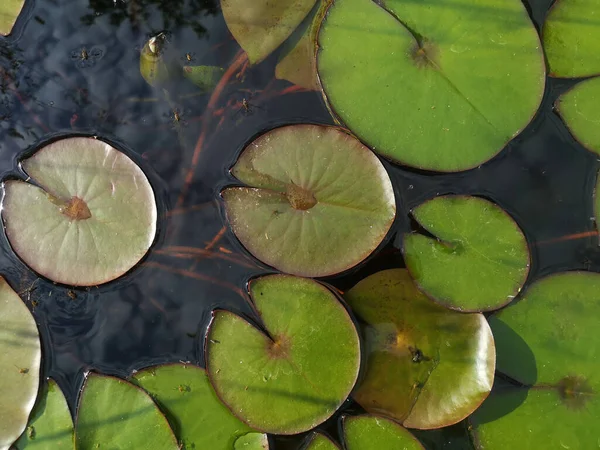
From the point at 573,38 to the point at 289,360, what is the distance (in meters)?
2.28

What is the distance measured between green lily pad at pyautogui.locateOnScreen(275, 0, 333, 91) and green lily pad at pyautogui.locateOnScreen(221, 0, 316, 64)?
38 millimetres

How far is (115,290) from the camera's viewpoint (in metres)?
2.76

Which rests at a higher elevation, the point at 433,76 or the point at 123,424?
the point at 433,76

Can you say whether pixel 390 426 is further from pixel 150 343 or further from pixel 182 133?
pixel 182 133

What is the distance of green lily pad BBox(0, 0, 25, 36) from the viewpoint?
285 cm

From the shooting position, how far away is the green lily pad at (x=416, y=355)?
2.51m

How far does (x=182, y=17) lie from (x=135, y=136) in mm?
739

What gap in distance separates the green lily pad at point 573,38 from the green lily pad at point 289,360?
1.76 m

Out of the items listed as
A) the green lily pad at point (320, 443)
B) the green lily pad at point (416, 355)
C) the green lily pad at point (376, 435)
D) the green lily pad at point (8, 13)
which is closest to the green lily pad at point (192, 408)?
the green lily pad at point (320, 443)

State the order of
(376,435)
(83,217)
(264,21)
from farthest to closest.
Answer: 1. (264,21)
2. (83,217)
3. (376,435)

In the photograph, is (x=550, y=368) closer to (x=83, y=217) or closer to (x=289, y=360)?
(x=289, y=360)

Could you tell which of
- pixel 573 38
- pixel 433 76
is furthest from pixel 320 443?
pixel 573 38

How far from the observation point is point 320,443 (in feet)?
8.36

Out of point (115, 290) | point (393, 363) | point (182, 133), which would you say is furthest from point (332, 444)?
point (182, 133)
